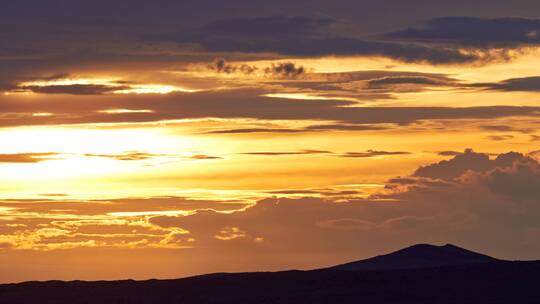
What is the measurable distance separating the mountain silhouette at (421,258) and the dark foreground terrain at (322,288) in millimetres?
44146

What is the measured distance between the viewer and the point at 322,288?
4530 inches

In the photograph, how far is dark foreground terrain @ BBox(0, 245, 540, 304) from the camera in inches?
4274

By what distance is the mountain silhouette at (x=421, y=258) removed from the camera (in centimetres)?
16775

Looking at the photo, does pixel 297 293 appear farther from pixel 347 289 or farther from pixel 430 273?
pixel 430 273

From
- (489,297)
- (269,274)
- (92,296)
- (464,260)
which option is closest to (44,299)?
(92,296)

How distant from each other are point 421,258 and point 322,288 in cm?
6213

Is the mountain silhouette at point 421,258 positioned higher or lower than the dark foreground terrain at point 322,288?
higher

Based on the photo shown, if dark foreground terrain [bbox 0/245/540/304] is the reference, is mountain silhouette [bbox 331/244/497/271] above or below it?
above

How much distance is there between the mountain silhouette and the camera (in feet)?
550

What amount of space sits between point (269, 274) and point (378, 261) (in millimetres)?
59340

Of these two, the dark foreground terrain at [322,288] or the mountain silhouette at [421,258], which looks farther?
the mountain silhouette at [421,258]

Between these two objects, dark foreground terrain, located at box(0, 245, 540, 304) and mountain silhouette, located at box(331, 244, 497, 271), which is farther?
mountain silhouette, located at box(331, 244, 497, 271)

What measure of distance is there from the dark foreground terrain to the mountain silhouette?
44.1 metres

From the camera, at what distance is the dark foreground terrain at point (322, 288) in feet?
356
